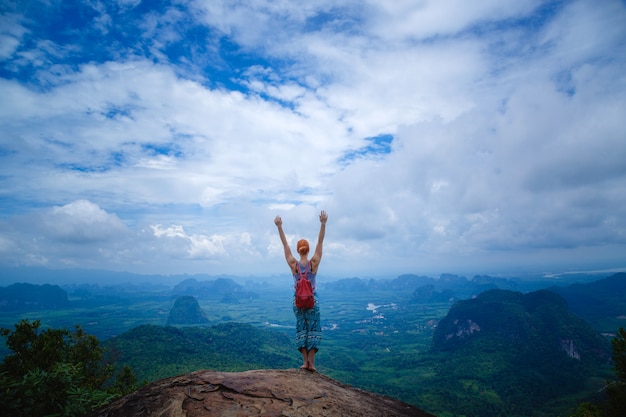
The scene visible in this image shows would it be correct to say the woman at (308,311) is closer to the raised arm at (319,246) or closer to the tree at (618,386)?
the raised arm at (319,246)

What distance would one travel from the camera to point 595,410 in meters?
22.3

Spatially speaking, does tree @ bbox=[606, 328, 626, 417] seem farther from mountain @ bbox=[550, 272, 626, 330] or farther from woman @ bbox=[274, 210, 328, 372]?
mountain @ bbox=[550, 272, 626, 330]

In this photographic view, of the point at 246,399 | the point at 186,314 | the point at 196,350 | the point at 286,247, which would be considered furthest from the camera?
the point at 186,314

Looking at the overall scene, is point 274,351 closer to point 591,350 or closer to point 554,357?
point 554,357

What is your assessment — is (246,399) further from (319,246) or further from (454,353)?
(454,353)

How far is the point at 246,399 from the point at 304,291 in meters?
2.16

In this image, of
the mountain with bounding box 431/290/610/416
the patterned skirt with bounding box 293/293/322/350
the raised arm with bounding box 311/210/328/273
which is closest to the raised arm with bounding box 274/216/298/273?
the raised arm with bounding box 311/210/328/273

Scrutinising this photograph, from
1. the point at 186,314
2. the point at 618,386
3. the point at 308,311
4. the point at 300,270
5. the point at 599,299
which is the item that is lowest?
the point at 186,314

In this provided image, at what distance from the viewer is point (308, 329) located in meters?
6.29

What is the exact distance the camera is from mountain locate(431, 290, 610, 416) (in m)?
63.5

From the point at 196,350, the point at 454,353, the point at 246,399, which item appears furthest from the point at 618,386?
the point at 454,353

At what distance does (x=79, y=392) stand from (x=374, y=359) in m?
105

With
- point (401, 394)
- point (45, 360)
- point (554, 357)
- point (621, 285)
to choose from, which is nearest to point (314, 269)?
point (45, 360)

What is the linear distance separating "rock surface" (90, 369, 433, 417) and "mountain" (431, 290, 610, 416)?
2653 inches
